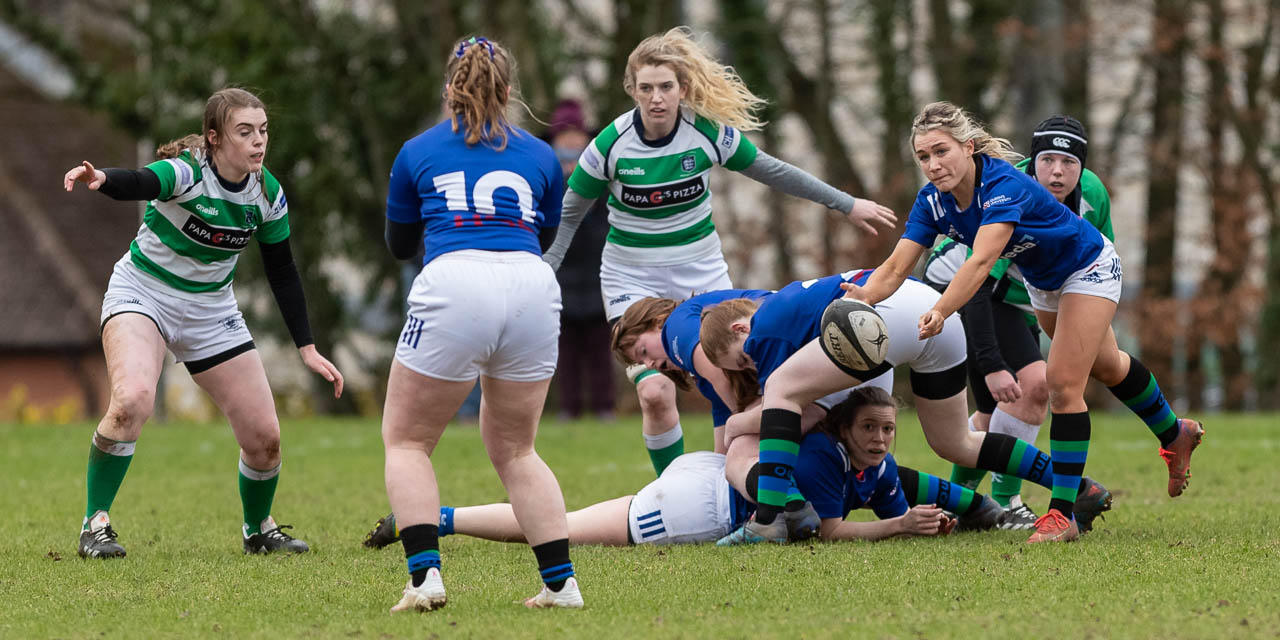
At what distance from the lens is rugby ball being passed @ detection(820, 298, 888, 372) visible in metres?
5.35

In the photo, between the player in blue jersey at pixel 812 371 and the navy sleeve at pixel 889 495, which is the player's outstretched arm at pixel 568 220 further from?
the navy sleeve at pixel 889 495

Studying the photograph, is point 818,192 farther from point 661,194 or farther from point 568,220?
point 568,220

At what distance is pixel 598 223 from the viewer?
12.7 meters

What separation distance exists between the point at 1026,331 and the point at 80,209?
22.3 metres

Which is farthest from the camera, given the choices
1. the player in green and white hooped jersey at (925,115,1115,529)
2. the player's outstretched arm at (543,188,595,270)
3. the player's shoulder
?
the player's outstretched arm at (543,188,595,270)

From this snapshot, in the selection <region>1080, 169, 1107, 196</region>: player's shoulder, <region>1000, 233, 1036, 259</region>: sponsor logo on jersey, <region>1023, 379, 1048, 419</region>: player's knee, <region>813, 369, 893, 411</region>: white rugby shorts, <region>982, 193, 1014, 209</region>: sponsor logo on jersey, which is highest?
<region>1080, 169, 1107, 196</region>: player's shoulder

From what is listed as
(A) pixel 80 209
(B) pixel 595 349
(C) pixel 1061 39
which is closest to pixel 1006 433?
(B) pixel 595 349

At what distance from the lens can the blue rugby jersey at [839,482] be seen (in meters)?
5.87

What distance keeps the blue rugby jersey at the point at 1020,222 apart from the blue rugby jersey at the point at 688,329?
0.81 meters

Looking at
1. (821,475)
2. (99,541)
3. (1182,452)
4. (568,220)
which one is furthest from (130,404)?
(1182,452)

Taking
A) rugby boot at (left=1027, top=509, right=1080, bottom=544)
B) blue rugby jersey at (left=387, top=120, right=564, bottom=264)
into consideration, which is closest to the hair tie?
blue rugby jersey at (left=387, top=120, right=564, bottom=264)

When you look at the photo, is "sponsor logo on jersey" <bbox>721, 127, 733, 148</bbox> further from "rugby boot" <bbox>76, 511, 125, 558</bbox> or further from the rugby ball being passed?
"rugby boot" <bbox>76, 511, 125, 558</bbox>

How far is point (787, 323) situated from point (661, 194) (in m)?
1.48

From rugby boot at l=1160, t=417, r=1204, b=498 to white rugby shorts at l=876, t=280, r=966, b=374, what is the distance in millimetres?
1138
